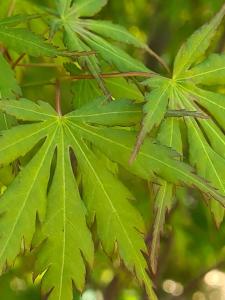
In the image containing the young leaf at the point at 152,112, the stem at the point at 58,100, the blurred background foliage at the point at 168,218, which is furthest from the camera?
the blurred background foliage at the point at 168,218

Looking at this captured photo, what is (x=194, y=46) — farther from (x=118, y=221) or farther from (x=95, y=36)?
(x=118, y=221)

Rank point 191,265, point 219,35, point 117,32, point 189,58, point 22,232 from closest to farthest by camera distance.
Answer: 1. point 22,232
2. point 189,58
3. point 117,32
4. point 219,35
5. point 191,265

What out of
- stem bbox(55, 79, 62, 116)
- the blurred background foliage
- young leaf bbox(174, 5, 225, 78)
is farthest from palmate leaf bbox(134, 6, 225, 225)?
the blurred background foliage

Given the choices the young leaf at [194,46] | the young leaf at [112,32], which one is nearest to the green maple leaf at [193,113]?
the young leaf at [194,46]

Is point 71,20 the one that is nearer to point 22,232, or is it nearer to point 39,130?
point 39,130

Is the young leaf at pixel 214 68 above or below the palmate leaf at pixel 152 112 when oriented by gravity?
above

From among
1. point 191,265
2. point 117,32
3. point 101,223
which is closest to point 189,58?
point 117,32

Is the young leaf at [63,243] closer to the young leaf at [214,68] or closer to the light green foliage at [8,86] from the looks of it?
the light green foliage at [8,86]

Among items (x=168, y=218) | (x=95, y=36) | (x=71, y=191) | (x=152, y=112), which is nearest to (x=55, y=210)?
(x=71, y=191)

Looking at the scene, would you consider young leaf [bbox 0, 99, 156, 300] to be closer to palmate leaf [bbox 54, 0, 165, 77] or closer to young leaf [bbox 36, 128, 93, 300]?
young leaf [bbox 36, 128, 93, 300]
